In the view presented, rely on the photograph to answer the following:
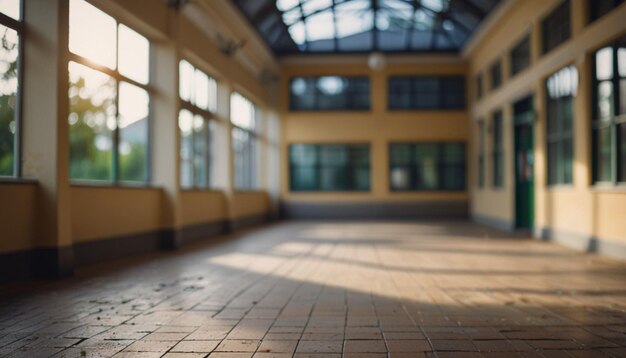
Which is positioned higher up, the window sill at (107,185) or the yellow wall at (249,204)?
the window sill at (107,185)

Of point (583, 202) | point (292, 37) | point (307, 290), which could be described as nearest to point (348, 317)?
point (307, 290)

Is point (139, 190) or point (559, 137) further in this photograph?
point (559, 137)

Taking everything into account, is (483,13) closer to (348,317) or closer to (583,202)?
(583,202)

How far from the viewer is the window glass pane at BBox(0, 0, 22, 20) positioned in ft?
16.8

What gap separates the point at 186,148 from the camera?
9.51 metres

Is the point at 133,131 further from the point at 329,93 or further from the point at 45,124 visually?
the point at 329,93

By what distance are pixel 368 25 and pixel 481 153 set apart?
5.26m

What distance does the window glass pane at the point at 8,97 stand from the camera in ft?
17.0

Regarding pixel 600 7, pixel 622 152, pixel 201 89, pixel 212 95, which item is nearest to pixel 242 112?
pixel 212 95

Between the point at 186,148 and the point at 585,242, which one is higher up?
Result: the point at 186,148

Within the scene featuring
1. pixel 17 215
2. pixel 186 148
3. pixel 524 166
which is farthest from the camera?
pixel 524 166

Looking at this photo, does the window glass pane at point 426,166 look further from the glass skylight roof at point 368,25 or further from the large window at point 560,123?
the large window at point 560,123

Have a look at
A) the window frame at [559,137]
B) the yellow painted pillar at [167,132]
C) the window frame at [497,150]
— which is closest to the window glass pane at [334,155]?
the window frame at [497,150]

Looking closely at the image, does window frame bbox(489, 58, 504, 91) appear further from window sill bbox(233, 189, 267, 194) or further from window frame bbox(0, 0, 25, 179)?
window frame bbox(0, 0, 25, 179)
